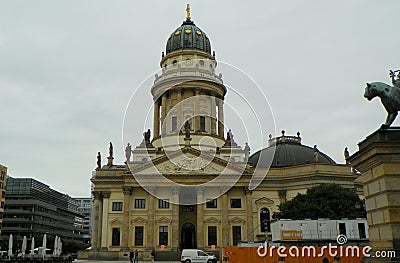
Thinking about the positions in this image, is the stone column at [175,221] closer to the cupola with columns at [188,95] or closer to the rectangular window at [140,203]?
the rectangular window at [140,203]

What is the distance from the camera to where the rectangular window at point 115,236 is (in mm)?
66188

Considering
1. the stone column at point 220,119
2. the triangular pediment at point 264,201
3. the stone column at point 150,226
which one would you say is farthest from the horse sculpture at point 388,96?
the stone column at point 220,119

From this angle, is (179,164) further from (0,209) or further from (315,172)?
(0,209)

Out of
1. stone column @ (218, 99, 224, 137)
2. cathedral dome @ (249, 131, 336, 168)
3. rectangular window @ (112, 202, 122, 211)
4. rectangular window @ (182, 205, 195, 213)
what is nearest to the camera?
rectangular window @ (112, 202, 122, 211)

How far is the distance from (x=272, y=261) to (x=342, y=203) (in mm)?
30137

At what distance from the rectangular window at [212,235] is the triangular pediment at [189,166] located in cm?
821

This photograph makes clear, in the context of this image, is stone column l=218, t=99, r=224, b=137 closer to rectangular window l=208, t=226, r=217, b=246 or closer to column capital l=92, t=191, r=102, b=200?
rectangular window l=208, t=226, r=217, b=246

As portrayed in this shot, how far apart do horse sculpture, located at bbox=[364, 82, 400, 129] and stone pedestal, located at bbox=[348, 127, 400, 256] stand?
0.40 meters

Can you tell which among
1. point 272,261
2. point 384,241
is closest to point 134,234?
point 272,261

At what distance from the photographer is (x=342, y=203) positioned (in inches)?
2058

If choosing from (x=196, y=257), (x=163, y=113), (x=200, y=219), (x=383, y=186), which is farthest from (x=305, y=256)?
(x=163, y=113)

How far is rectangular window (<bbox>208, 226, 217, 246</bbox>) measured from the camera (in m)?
65.3

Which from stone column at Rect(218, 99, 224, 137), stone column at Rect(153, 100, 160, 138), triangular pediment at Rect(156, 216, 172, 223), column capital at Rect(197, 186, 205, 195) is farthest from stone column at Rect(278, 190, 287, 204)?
stone column at Rect(153, 100, 160, 138)

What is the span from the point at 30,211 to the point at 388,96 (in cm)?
11804
